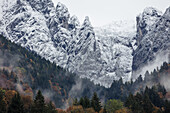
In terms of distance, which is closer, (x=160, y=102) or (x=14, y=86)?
(x=160, y=102)

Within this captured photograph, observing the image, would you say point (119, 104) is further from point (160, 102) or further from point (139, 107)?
point (160, 102)

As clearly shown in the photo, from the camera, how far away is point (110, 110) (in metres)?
118

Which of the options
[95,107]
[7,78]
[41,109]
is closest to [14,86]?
[7,78]

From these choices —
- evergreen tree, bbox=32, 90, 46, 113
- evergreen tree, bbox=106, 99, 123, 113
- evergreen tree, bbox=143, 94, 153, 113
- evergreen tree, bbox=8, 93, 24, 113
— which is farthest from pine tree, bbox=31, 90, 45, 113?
evergreen tree, bbox=143, 94, 153, 113

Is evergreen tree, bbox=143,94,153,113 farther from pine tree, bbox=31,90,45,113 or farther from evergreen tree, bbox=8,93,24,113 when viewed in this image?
evergreen tree, bbox=8,93,24,113

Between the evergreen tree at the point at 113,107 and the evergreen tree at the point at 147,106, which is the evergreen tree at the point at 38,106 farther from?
the evergreen tree at the point at 147,106

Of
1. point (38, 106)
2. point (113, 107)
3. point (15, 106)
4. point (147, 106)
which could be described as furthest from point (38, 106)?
point (147, 106)

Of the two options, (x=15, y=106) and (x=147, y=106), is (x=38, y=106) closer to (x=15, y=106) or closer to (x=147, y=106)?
(x=15, y=106)

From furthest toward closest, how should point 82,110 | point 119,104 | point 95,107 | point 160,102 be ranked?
point 160,102, point 119,104, point 95,107, point 82,110

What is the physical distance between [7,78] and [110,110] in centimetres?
10578

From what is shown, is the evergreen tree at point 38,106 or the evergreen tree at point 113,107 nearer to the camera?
the evergreen tree at point 38,106

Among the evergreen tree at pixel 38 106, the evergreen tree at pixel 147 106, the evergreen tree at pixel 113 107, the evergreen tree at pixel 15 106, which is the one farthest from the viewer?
the evergreen tree at pixel 147 106

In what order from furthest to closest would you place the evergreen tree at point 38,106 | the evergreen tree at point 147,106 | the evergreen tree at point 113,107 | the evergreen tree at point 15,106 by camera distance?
the evergreen tree at point 147,106
the evergreen tree at point 113,107
the evergreen tree at point 38,106
the evergreen tree at point 15,106

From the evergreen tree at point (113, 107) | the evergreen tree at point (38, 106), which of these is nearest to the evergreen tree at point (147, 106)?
the evergreen tree at point (113, 107)
